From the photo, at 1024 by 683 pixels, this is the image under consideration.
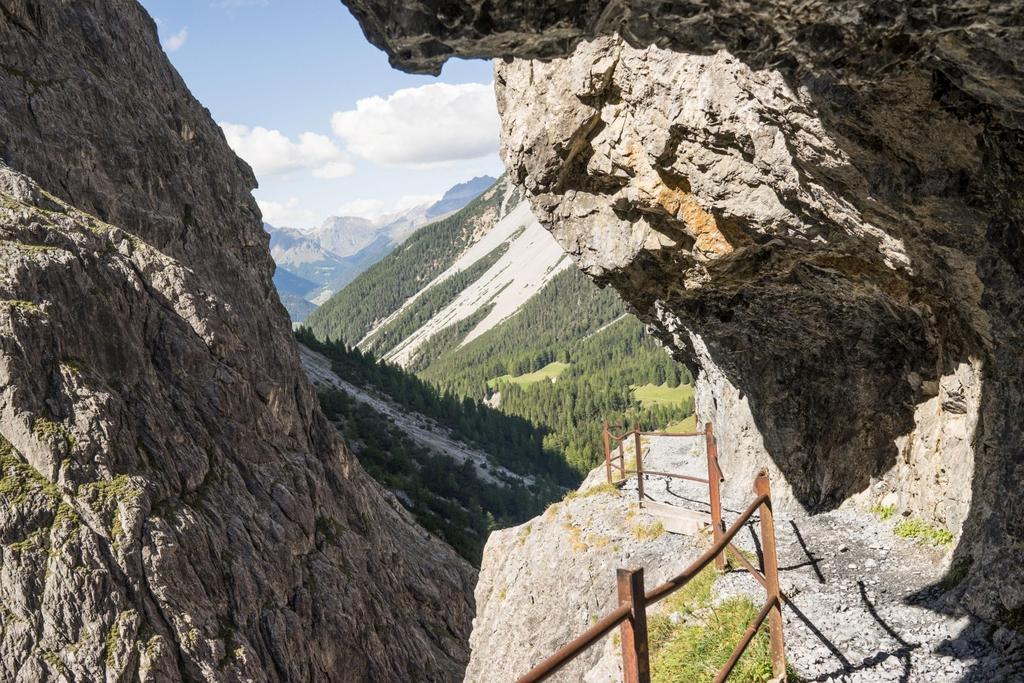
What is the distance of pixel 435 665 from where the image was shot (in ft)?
159

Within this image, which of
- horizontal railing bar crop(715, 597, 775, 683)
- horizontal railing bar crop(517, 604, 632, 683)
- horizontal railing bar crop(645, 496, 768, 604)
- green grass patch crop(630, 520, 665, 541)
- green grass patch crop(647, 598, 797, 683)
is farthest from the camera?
green grass patch crop(630, 520, 665, 541)

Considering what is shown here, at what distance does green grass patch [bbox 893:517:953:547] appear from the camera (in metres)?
12.1

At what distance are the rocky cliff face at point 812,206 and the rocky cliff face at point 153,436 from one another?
2784cm

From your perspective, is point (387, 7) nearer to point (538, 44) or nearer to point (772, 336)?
point (538, 44)

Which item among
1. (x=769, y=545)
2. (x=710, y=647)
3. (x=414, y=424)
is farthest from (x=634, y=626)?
(x=414, y=424)

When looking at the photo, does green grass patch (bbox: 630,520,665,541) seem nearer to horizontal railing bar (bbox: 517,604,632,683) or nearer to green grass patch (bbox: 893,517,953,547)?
green grass patch (bbox: 893,517,953,547)

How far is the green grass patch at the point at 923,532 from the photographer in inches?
476

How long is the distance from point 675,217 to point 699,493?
910cm

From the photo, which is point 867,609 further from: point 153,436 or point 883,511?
point 153,436

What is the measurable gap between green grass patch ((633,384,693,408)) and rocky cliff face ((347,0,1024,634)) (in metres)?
139

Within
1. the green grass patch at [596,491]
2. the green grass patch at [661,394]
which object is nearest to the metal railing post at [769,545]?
the green grass patch at [596,491]

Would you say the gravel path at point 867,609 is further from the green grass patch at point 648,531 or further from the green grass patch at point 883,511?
the green grass patch at point 648,531

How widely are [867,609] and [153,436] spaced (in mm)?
36543

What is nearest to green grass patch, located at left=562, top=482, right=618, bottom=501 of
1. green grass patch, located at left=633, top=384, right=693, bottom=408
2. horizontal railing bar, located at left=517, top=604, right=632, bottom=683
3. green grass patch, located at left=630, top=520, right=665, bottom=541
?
green grass patch, located at left=630, top=520, right=665, bottom=541
